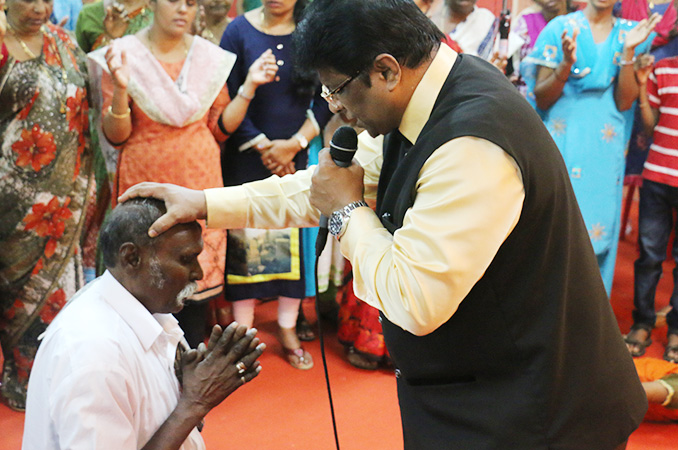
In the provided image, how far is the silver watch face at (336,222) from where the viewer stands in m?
1.34

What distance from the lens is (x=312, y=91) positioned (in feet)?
11.2

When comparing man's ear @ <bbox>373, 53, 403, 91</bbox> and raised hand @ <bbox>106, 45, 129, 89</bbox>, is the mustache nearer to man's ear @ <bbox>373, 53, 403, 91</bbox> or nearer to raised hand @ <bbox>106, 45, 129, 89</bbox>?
man's ear @ <bbox>373, 53, 403, 91</bbox>

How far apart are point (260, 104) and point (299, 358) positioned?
1314 mm

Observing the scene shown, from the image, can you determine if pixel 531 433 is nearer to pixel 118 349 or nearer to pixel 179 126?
pixel 118 349

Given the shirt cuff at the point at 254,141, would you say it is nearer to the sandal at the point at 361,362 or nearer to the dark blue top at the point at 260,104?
the dark blue top at the point at 260,104

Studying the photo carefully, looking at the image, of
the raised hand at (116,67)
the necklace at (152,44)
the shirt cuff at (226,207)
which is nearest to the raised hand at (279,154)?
the necklace at (152,44)

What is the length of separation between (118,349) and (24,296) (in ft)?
5.76

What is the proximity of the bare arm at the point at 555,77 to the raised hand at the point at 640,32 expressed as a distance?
10.3 inches

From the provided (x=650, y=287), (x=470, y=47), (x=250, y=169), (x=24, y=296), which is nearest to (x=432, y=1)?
(x=470, y=47)

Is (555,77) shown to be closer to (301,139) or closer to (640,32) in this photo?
(640,32)

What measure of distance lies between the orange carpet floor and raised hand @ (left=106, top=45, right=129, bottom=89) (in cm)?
150

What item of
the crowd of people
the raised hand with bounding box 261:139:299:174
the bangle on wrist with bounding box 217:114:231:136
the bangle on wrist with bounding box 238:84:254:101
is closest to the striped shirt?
the crowd of people

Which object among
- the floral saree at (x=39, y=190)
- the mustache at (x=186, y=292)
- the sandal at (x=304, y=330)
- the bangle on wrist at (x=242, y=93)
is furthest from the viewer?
the sandal at (x=304, y=330)

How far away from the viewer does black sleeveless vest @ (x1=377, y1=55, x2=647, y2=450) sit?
125cm
